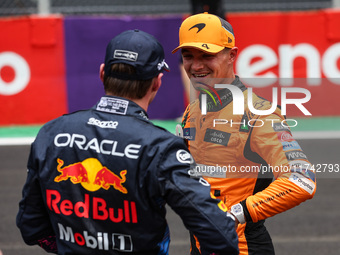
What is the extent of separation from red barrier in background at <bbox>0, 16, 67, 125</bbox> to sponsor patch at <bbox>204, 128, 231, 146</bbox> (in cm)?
805

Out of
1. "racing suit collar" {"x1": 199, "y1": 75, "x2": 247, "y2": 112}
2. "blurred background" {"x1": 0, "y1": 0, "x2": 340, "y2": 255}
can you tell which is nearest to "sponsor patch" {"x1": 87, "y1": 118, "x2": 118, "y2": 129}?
"racing suit collar" {"x1": 199, "y1": 75, "x2": 247, "y2": 112}

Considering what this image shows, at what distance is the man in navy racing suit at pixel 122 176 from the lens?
2.62m

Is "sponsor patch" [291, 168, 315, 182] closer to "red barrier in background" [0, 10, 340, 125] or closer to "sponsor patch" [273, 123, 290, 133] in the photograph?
"sponsor patch" [273, 123, 290, 133]

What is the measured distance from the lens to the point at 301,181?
309 centimetres

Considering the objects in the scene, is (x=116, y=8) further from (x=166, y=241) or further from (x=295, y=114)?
(x=166, y=241)

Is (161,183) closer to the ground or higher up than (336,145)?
higher up

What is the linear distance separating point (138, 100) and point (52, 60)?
8.60 meters

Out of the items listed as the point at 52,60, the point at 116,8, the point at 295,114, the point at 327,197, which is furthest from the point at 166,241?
the point at 116,8

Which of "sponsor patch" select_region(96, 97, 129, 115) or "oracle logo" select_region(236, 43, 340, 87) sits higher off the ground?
"sponsor patch" select_region(96, 97, 129, 115)

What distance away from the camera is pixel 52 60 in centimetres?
1112

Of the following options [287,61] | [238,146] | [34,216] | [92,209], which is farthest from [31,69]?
[92,209]

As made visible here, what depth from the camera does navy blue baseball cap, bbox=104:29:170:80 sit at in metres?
2.75

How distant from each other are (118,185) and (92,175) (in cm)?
12

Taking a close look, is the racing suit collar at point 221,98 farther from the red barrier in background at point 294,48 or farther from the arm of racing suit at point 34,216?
the red barrier in background at point 294,48
